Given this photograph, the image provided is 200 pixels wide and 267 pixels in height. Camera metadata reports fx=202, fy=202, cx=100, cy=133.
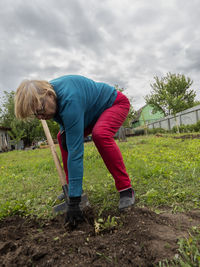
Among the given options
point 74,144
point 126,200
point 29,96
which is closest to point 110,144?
point 74,144

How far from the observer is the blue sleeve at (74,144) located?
1.79 metres

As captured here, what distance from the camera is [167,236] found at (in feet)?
4.56

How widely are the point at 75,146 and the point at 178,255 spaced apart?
1.11 m

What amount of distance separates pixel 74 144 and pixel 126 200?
2.60 ft

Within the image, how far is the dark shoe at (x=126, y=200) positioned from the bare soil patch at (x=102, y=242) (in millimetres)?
126

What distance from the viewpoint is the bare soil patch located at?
126 cm

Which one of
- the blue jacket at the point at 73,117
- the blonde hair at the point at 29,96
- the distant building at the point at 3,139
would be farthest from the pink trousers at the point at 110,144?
the distant building at the point at 3,139

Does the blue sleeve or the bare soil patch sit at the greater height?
the blue sleeve

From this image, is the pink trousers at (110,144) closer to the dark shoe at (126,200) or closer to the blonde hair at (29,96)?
the dark shoe at (126,200)

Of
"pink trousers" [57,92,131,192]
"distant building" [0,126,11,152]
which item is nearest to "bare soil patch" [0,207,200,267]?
"pink trousers" [57,92,131,192]

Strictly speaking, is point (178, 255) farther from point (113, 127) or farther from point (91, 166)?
point (91, 166)

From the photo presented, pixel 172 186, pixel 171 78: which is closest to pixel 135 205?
pixel 172 186

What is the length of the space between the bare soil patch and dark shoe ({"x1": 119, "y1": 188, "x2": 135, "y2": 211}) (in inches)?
5.0

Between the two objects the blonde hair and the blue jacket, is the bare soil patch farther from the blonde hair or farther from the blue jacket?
the blonde hair
